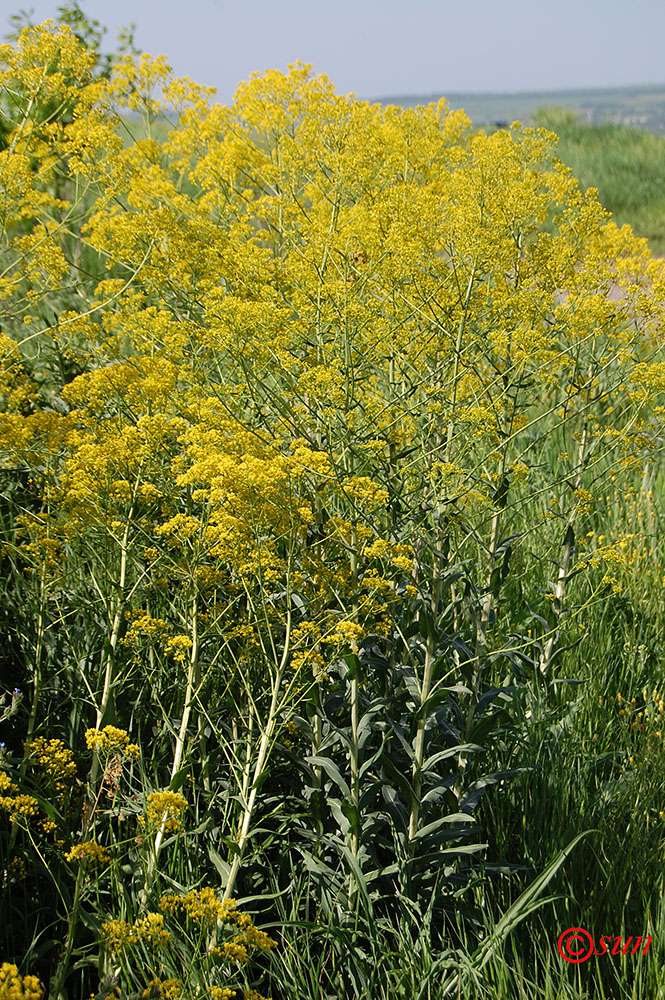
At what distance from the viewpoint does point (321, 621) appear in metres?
2.40

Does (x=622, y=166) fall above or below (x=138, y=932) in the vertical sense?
above

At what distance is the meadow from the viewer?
87.9 inches

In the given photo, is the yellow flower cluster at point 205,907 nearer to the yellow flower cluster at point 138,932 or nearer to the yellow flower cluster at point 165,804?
the yellow flower cluster at point 138,932

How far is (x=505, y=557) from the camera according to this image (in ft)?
9.52

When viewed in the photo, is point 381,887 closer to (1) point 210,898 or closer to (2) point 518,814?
(2) point 518,814

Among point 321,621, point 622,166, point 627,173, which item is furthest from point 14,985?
point 622,166

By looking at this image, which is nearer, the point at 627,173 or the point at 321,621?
the point at 321,621

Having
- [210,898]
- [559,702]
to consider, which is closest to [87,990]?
[210,898]

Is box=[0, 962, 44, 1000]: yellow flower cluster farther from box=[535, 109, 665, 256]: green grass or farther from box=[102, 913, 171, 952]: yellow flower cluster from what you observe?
box=[535, 109, 665, 256]: green grass

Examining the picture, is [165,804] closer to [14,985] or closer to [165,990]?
[165,990]

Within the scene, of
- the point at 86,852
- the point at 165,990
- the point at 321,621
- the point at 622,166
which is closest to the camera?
the point at 165,990

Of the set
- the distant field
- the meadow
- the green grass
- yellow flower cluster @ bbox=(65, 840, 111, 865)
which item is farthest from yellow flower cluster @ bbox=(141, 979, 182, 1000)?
the green grass

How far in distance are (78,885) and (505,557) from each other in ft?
5.47

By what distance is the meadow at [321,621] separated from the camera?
2232 mm
